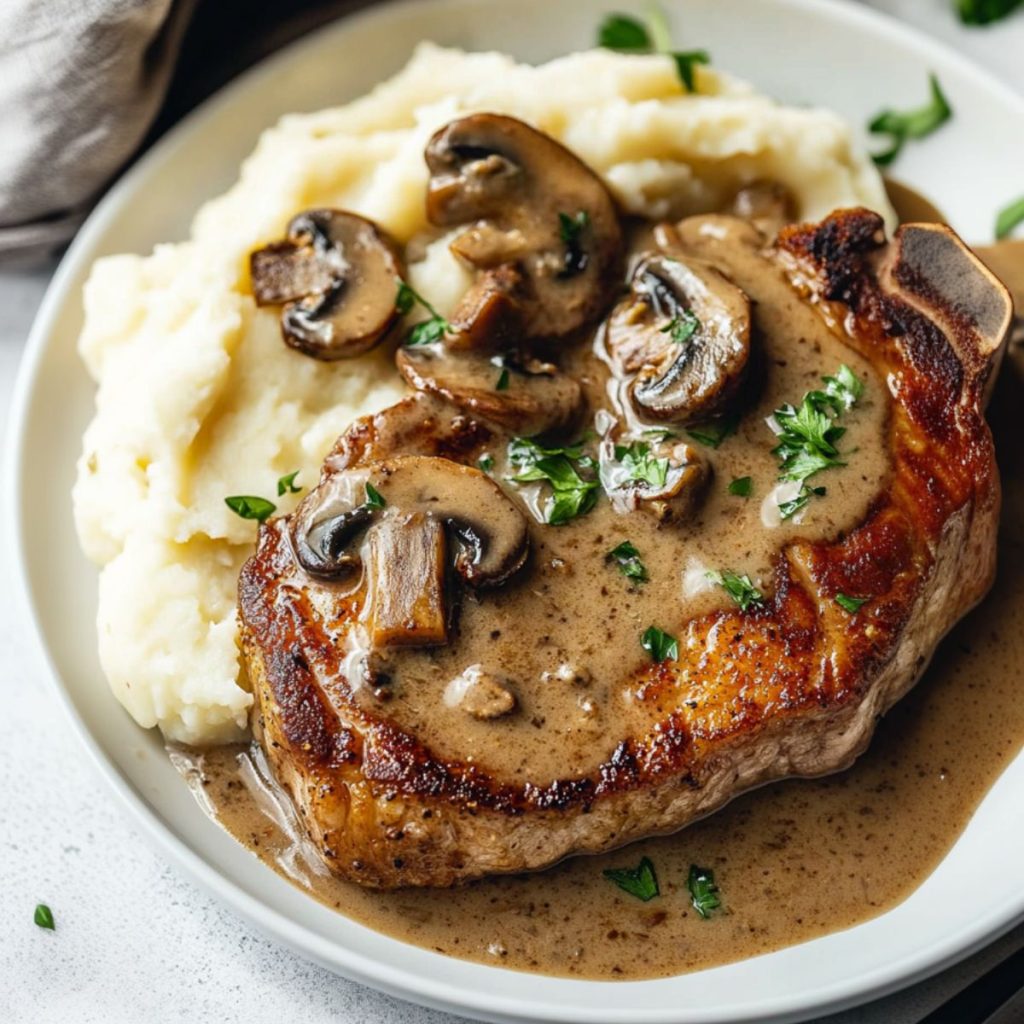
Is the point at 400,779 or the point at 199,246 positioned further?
the point at 199,246

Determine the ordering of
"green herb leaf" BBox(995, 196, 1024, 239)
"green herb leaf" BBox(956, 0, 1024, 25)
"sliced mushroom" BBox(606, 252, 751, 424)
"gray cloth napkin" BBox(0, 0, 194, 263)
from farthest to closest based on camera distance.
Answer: "green herb leaf" BBox(956, 0, 1024, 25), "green herb leaf" BBox(995, 196, 1024, 239), "gray cloth napkin" BBox(0, 0, 194, 263), "sliced mushroom" BBox(606, 252, 751, 424)

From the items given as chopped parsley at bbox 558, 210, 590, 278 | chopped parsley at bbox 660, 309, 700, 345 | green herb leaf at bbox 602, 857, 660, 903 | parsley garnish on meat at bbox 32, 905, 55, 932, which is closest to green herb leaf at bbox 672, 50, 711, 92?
chopped parsley at bbox 558, 210, 590, 278

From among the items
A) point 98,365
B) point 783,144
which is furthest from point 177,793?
point 783,144

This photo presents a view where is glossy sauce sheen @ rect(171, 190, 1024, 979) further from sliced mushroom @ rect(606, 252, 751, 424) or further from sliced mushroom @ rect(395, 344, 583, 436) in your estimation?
sliced mushroom @ rect(395, 344, 583, 436)

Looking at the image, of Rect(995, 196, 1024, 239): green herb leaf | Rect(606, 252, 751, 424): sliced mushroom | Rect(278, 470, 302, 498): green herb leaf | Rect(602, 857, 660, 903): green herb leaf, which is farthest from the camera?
Rect(995, 196, 1024, 239): green herb leaf

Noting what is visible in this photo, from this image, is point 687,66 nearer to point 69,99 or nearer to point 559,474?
point 559,474

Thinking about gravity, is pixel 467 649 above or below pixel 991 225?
below

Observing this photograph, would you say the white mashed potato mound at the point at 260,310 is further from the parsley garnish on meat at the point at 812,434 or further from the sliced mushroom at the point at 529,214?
the parsley garnish on meat at the point at 812,434

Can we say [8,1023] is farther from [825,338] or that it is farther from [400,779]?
[825,338]
